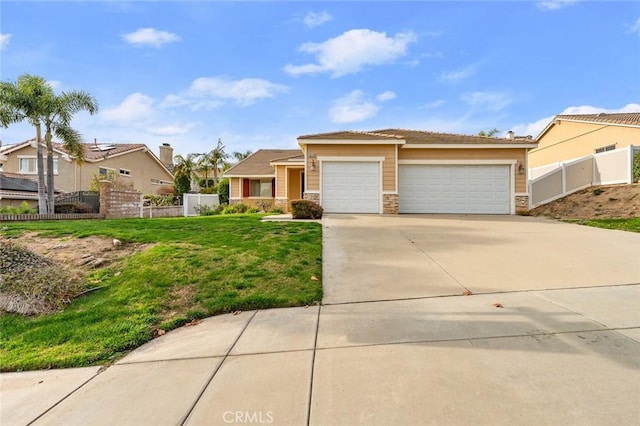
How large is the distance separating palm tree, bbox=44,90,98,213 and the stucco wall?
28.9 metres

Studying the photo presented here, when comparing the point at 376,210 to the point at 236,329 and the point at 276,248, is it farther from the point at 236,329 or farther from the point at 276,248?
the point at 236,329

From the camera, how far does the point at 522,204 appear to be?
14773 millimetres

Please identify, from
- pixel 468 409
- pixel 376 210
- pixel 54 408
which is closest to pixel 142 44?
pixel 376 210

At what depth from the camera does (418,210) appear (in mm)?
15219

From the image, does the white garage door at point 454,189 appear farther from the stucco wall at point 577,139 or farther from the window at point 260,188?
the window at point 260,188

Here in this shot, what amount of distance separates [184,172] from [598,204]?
29.1m

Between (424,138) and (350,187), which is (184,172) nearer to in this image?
(350,187)

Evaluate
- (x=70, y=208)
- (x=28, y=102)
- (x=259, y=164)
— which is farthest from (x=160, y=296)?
(x=259, y=164)

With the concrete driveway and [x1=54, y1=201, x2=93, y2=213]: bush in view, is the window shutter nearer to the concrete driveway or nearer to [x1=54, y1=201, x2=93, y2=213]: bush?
[x1=54, y1=201, x2=93, y2=213]: bush

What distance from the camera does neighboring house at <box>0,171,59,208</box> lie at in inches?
770

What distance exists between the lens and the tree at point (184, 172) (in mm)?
27625

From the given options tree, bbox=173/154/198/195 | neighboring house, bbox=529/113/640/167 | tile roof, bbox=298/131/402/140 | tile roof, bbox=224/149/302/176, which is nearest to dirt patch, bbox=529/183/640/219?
neighboring house, bbox=529/113/640/167

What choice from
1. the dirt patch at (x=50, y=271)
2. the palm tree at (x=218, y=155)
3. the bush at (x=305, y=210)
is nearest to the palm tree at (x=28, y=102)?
the dirt patch at (x=50, y=271)

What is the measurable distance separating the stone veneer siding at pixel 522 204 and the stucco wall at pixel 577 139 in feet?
28.9
